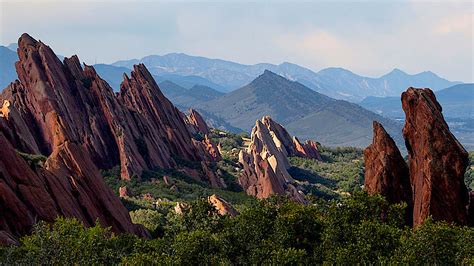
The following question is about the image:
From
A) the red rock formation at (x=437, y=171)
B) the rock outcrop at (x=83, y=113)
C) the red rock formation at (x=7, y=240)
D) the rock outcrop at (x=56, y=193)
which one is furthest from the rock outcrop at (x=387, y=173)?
the rock outcrop at (x=83, y=113)

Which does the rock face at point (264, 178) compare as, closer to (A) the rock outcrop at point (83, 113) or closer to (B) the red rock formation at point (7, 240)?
(A) the rock outcrop at point (83, 113)

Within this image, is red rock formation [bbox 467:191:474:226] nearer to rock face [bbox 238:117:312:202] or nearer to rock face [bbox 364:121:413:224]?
rock face [bbox 364:121:413:224]

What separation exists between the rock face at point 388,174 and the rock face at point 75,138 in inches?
1207

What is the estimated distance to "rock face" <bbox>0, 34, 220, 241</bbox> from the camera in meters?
61.2

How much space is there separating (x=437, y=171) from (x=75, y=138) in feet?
223

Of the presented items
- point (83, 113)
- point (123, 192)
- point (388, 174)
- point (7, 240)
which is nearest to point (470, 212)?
point (388, 174)

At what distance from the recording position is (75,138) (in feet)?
344

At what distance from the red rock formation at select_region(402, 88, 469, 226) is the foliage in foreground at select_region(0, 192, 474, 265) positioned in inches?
133

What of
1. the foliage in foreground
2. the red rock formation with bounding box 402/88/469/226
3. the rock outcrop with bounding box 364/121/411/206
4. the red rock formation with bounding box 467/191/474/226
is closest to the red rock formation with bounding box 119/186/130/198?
the foliage in foreground

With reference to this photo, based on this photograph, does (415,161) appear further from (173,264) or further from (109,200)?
(109,200)

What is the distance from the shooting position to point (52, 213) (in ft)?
199

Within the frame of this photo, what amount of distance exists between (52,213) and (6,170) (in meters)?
6.67

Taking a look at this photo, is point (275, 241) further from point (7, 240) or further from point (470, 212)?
point (7, 240)

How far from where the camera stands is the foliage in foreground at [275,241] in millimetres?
46656
